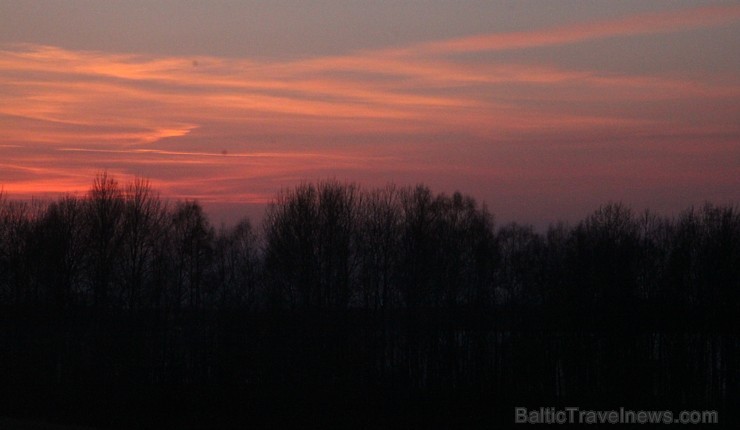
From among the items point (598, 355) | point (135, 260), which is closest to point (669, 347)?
point (598, 355)

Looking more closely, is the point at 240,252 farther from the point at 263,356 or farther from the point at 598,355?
the point at 598,355

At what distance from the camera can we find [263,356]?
21.4m

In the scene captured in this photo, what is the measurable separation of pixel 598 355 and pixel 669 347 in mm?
1538

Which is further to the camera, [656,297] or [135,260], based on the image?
[135,260]

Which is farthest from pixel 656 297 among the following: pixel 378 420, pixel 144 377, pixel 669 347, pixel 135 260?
pixel 135 260

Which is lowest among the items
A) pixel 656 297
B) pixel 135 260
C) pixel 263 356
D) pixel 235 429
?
pixel 235 429

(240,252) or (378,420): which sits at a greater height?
(240,252)

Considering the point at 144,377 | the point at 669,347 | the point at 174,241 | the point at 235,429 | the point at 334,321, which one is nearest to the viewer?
the point at 235,429

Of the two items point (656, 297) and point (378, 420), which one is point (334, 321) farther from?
point (656, 297)

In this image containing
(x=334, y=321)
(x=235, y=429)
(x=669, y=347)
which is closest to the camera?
(x=235, y=429)

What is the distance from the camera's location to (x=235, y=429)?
1659cm

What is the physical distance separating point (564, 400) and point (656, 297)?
3901mm

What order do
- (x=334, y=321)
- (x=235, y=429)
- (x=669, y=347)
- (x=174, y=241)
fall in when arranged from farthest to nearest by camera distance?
(x=174, y=241) < (x=334, y=321) < (x=669, y=347) < (x=235, y=429)

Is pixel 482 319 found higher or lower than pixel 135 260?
lower
